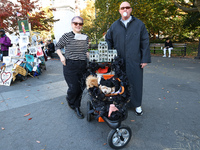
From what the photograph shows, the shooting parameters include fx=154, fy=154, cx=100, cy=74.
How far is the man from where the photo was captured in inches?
120

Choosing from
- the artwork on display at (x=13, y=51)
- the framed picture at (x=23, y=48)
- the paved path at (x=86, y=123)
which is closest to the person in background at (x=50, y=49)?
the framed picture at (x=23, y=48)

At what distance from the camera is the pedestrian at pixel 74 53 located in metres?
2.91

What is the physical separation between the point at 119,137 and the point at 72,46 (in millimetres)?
1818

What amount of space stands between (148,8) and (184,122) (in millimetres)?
10855

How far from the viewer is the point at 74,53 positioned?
2.99 metres

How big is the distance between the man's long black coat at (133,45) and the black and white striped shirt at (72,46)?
2.18ft

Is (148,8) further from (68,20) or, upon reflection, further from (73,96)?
(73,96)

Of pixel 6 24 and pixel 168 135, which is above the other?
pixel 6 24

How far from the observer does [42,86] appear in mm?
5773

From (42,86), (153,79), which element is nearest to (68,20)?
(42,86)

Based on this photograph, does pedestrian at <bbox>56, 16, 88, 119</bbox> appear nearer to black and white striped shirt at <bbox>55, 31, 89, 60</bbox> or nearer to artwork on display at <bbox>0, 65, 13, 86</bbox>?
black and white striped shirt at <bbox>55, 31, 89, 60</bbox>

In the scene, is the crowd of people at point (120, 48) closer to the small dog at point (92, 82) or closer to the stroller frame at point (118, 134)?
the small dog at point (92, 82)

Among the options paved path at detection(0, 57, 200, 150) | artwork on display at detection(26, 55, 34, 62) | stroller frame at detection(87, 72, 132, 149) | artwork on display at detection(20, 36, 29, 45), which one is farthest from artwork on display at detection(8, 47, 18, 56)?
stroller frame at detection(87, 72, 132, 149)

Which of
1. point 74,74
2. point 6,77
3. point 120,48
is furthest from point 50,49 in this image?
point 120,48
